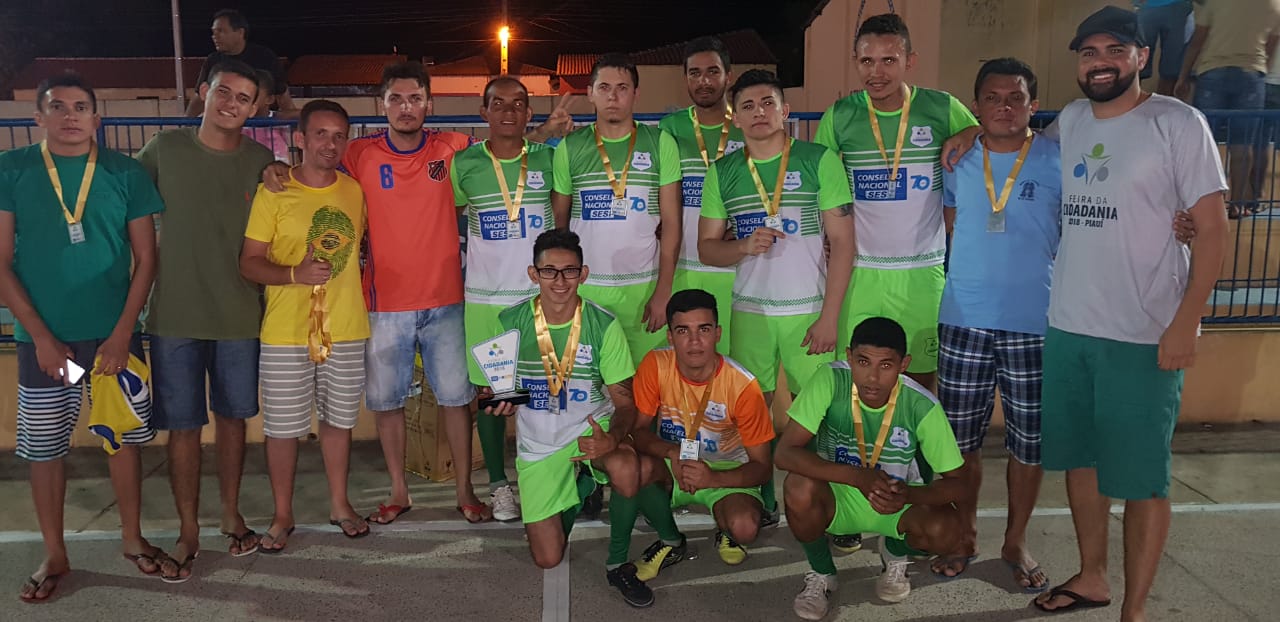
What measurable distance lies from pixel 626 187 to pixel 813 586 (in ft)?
6.50

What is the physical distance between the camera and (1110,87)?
327cm

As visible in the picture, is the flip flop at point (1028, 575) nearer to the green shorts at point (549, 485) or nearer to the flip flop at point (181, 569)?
the green shorts at point (549, 485)

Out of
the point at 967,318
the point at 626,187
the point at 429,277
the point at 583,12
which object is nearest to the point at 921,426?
the point at 967,318

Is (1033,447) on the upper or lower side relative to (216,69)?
lower

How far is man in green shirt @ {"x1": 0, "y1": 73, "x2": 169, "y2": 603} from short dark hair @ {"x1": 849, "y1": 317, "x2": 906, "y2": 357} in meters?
3.05

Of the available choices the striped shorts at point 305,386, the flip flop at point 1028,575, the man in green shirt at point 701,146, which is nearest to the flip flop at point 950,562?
the flip flop at point 1028,575

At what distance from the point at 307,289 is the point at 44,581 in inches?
63.8

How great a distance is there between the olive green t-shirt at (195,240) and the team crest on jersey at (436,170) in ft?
2.77

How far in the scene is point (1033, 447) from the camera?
3941mm

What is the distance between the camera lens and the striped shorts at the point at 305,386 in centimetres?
420

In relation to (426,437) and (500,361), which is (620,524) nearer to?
(500,361)

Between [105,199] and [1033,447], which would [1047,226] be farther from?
[105,199]

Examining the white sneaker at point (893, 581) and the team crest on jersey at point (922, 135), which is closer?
the white sneaker at point (893, 581)

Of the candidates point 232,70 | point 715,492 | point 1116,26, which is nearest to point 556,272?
point 715,492
